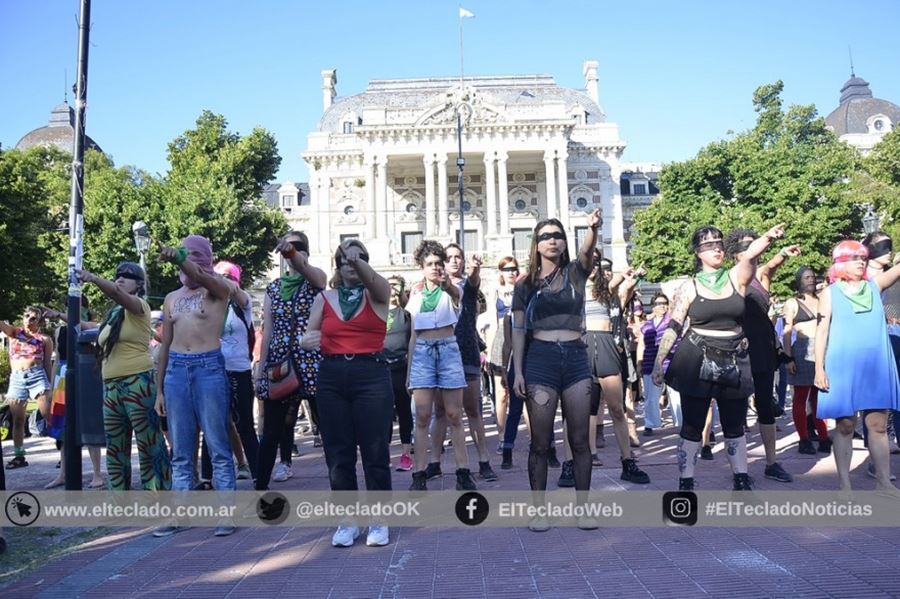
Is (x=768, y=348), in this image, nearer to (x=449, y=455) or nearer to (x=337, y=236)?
(x=449, y=455)

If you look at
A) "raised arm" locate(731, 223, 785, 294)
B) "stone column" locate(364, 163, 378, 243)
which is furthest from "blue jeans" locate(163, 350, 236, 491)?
"stone column" locate(364, 163, 378, 243)

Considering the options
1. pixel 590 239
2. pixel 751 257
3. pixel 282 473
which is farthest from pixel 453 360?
pixel 751 257

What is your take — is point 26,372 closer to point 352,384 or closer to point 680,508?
point 352,384

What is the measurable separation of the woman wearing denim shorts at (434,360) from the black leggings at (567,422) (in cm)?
119

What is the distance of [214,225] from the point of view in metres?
35.8

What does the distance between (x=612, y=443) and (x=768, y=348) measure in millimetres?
3135

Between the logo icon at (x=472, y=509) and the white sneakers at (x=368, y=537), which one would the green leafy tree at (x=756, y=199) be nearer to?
the logo icon at (x=472, y=509)

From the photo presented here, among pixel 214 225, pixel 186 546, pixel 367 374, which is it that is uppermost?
pixel 214 225

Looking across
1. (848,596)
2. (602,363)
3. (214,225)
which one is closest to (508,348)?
(602,363)

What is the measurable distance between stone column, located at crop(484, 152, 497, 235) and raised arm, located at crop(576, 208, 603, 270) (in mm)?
43626

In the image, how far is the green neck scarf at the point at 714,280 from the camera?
17.4ft

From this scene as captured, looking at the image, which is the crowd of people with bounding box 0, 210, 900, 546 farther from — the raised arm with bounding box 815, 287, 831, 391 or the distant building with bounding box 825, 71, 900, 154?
the distant building with bounding box 825, 71, 900, 154

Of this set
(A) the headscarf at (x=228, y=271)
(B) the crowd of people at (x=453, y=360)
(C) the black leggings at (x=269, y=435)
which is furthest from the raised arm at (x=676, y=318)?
(A) the headscarf at (x=228, y=271)

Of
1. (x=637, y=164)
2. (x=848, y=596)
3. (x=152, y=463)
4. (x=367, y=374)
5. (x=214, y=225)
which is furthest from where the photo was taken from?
(x=637, y=164)
